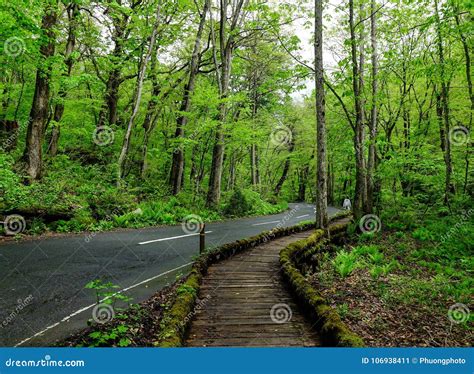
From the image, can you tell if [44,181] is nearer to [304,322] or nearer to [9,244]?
[9,244]

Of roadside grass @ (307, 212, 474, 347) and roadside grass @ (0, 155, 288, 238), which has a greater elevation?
roadside grass @ (0, 155, 288, 238)

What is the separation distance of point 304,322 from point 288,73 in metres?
11.3

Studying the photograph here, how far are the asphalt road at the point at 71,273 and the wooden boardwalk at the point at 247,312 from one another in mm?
1308

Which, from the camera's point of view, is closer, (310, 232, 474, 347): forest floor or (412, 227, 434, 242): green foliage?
(310, 232, 474, 347): forest floor

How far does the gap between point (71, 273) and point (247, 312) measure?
4415mm

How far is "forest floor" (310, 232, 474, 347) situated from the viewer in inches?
248

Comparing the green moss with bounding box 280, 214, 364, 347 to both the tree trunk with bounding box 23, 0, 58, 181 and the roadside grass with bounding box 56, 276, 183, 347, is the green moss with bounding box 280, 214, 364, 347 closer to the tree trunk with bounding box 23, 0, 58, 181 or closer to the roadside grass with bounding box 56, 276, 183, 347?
the roadside grass with bounding box 56, 276, 183, 347

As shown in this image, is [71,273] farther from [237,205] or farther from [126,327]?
[237,205]

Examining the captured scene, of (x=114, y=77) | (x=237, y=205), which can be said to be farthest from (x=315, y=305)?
(x=114, y=77)

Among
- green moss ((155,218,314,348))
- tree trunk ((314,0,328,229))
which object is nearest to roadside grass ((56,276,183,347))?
green moss ((155,218,314,348))

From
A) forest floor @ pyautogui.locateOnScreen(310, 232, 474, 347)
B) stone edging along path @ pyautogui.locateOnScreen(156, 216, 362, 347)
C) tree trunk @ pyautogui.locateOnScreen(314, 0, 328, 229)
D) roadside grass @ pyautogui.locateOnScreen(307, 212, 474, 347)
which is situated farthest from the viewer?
tree trunk @ pyautogui.locateOnScreen(314, 0, 328, 229)

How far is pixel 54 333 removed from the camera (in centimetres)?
495

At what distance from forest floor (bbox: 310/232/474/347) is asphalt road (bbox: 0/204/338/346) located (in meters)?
4.27

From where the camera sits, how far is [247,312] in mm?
6223
